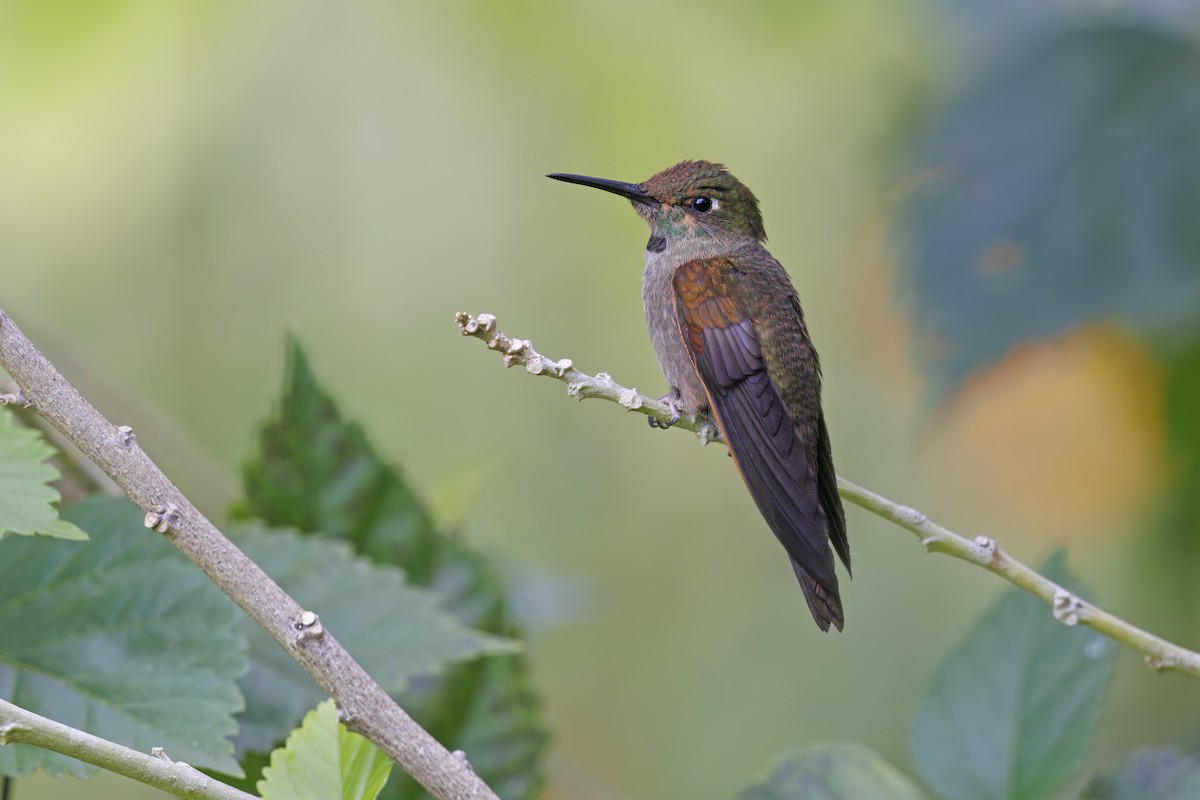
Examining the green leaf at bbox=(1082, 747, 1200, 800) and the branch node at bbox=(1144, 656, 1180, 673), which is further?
the green leaf at bbox=(1082, 747, 1200, 800)

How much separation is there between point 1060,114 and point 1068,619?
2530 millimetres

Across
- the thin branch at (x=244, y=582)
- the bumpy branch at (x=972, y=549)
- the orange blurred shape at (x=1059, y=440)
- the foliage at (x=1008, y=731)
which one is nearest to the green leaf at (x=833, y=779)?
the foliage at (x=1008, y=731)

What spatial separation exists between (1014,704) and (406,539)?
3.53ft

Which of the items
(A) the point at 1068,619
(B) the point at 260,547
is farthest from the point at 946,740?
(B) the point at 260,547

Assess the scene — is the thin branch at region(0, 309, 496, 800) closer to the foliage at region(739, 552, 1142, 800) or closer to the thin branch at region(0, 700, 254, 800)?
the thin branch at region(0, 700, 254, 800)

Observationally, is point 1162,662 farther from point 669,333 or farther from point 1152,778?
point 669,333

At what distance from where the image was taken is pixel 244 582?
A: 1241mm

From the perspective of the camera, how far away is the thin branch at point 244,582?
4.05ft

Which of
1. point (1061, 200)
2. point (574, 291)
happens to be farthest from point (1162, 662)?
point (574, 291)

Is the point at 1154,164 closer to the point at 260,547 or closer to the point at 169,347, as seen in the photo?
Result: the point at 260,547

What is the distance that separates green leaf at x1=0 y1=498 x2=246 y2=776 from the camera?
1.54 metres

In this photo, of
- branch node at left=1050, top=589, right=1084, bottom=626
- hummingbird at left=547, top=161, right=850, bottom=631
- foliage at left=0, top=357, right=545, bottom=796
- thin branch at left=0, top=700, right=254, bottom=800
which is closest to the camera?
thin branch at left=0, top=700, right=254, bottom=800

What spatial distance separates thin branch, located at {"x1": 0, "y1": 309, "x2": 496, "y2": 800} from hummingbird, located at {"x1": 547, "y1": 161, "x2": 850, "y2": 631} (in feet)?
2.29

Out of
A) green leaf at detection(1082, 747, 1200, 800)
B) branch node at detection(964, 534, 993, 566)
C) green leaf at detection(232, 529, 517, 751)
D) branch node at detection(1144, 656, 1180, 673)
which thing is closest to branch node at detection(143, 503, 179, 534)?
green leaf at detection(232, 529, 517, 751)
